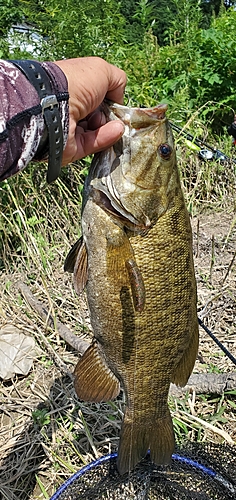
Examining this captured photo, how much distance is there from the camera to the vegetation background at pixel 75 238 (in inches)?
107

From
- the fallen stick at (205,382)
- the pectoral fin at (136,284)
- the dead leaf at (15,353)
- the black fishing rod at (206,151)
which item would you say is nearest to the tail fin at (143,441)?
the pectoral fin at (136,284)

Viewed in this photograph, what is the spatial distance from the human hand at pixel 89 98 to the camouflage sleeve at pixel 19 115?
43 mm

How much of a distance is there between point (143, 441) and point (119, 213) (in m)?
0.96

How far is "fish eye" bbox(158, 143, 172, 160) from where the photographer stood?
1703mm

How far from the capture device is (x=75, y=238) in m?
4.35

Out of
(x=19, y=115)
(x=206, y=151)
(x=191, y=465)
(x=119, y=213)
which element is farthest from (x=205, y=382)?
(x=206, y=151)

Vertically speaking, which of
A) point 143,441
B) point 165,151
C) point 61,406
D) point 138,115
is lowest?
point 61,406

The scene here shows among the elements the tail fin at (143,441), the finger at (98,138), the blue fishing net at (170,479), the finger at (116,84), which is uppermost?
the finger at (116,84)

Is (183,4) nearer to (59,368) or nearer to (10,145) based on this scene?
(59,368)

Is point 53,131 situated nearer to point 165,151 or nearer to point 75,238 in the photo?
point 165,151

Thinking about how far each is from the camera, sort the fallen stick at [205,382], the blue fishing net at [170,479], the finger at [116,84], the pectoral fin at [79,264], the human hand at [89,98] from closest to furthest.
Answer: the human hand at [89,98]
the finger at [116,84]
the pectoral fin at [79,264]
the blue fishing net at [170,479]
the fallen stick at [205,382]

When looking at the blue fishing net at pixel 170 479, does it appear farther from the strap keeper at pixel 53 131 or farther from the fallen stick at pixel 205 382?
the strap keeper at pixel 53 131

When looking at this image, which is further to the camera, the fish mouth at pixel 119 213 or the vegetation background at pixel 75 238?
the vegetation background at pixel 75 238

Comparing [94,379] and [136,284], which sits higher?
[136,284]
